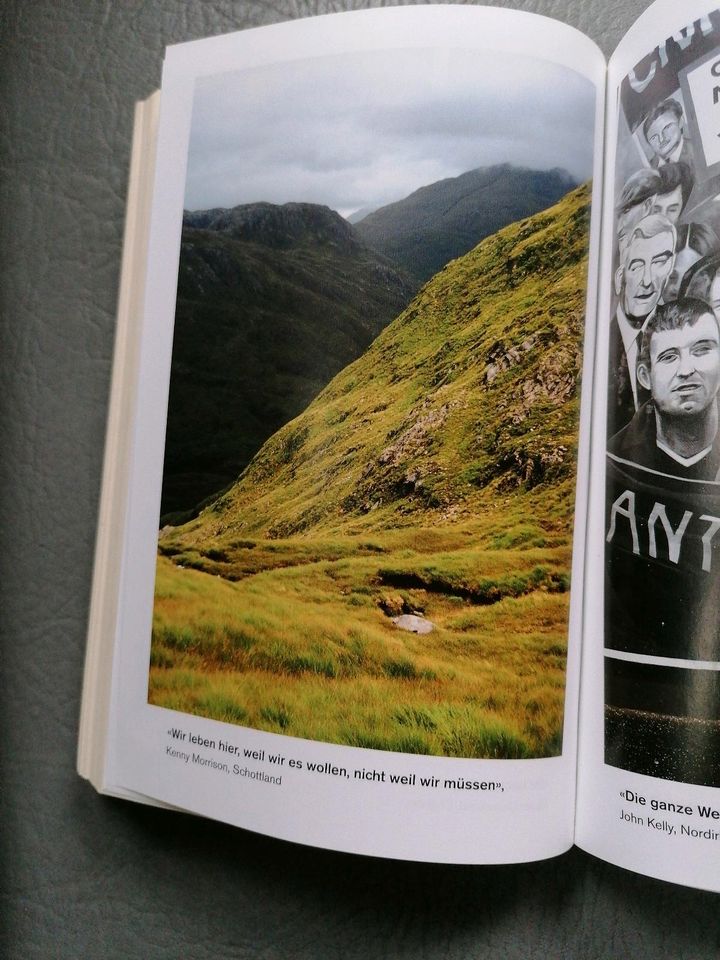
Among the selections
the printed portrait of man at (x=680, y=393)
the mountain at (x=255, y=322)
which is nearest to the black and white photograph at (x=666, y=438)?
the printed portrait of man at (x=680, y=393)

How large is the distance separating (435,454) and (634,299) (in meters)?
0.12

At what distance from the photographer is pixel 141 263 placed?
429mm

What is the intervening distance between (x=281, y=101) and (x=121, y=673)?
1.01ft

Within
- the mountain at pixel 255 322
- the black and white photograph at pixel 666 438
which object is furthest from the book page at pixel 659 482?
the mountain at pixel 255 322

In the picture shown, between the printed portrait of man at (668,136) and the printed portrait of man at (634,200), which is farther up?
the printed portrait of man at (668,136)

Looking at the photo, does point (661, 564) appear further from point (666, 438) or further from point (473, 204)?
point (473, 204)

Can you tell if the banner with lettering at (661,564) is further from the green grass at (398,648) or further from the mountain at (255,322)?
the mountain at (255,322)

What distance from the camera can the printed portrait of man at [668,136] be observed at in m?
0.36

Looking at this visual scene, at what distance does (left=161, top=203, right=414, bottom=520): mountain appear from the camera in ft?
1.27

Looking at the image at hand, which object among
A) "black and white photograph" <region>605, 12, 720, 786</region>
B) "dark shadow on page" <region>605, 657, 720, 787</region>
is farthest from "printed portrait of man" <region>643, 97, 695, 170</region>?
"dark shadow on page" <region>605, 657, 720, 787</region>

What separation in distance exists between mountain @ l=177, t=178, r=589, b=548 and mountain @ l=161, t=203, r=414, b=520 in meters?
0.02

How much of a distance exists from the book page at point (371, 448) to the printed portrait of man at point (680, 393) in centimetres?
3

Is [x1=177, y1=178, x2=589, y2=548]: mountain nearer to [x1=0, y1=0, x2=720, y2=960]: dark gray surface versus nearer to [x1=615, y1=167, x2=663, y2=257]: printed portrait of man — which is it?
[x1=615, y1=167, x2=663, y2=257]: printed portrait of man

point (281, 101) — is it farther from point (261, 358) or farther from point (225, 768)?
point (225, 768)
